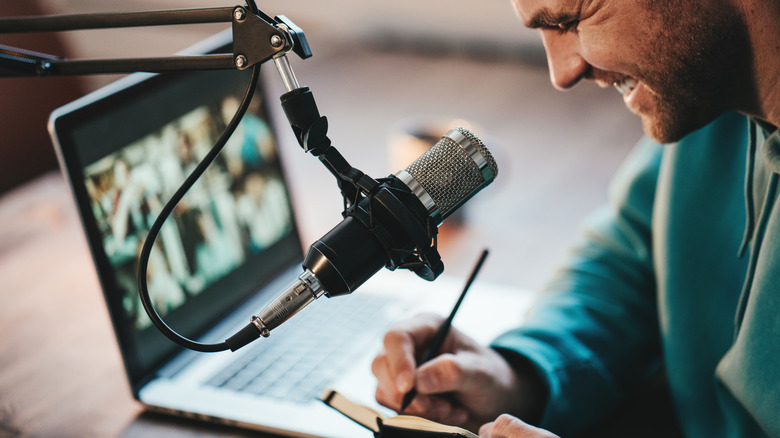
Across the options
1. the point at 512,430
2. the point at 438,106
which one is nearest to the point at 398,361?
the point at 512,430

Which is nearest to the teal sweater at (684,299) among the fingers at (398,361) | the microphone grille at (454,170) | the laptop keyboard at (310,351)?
the fingers at (398,361)

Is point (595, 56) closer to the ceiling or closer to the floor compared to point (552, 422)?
closer to the ceiling

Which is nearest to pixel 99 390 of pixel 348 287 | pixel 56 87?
pixel 348 287

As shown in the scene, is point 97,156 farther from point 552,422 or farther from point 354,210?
point 552,422

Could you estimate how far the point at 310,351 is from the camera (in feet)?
3.11

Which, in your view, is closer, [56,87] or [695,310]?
[695,310]

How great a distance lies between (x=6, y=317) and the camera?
3.61ft

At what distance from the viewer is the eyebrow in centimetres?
70

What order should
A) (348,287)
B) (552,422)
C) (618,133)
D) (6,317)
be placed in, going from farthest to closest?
(618,133)
(6,317)
(552,422)
(348,287)

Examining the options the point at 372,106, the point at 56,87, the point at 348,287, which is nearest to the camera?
the point at 348,287

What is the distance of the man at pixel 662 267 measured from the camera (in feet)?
2.24

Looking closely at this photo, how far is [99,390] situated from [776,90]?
86cm

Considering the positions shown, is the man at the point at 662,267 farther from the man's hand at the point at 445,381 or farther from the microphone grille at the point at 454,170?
the microphone grille at the point at 454,170

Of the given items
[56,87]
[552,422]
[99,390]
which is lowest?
[552,422]
